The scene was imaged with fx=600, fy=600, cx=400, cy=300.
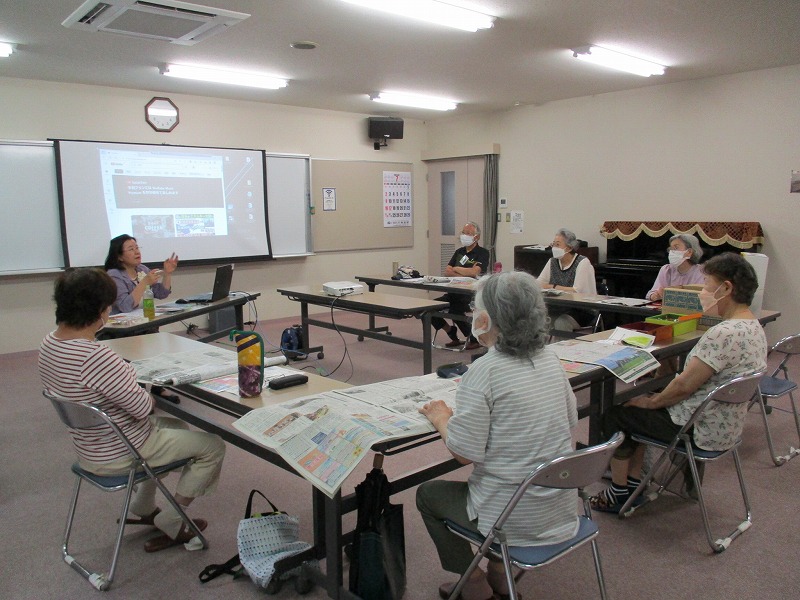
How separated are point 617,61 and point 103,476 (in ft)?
15.9

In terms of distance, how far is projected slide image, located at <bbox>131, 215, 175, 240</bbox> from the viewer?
244 inches

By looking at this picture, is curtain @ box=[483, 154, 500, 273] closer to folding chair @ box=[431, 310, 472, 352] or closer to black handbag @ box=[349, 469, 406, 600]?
folding chair @ box=[431, 310, 472, 352]

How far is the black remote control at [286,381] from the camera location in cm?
220

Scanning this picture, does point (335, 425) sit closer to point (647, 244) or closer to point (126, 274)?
point (126, 274)

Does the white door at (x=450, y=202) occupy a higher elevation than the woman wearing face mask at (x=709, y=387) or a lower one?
higher

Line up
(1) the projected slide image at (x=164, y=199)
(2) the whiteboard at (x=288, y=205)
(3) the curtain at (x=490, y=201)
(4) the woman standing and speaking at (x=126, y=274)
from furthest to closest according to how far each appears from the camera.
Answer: (3) the curtain at (x=490, y=201) → (2) the whiteboard at (x=288, y=205) → (1) the projected slide image at (x=164, y=199) → (4) the woman standing and speaking at (x=126, y=274)

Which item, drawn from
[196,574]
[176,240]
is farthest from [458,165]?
[196,574]

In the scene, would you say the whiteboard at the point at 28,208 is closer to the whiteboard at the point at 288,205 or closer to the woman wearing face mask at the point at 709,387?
the whiteboard at the point at 288,205

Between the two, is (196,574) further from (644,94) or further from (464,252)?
(644,94)

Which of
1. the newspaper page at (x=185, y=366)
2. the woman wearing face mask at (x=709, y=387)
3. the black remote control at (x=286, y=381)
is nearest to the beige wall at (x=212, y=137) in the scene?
the newspaper page at (x=185, y=366)

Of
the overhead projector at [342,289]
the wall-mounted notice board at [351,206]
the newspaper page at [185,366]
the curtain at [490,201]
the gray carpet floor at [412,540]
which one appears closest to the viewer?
the gray carpet floor at [412,540]

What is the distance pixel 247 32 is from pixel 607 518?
377cm

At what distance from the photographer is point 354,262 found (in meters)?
8.05

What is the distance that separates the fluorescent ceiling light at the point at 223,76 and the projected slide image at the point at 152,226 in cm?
154
